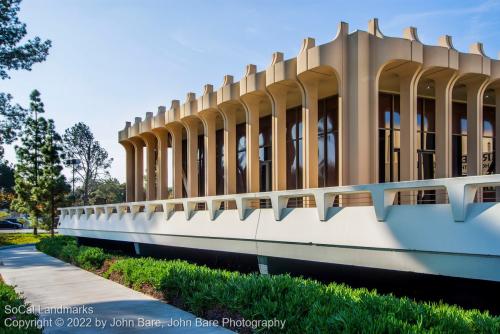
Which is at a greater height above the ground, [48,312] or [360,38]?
[360,38]

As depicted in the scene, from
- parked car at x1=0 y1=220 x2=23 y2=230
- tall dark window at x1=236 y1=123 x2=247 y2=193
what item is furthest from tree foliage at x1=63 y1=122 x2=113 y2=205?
tall dark window at x1=236 y1=123 x2=247 y2=193

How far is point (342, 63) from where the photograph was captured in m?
13.0

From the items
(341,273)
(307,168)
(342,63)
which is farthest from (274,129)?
(341,273)

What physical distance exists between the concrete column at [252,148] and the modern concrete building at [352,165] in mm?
54

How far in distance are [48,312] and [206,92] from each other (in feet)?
40.1

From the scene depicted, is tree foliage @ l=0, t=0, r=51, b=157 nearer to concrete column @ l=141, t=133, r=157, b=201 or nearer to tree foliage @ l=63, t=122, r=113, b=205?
concrete column @ l=141, t=133, r=157, b=201

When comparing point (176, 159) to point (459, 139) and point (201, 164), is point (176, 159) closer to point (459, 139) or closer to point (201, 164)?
point (201, 164)

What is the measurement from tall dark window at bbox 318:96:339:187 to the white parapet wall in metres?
5.36

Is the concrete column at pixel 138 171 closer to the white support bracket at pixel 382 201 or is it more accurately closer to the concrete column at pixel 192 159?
the concrete column at pixel 192 159

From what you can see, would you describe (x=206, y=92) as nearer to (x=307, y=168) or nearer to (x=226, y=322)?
(x=307, y=168)

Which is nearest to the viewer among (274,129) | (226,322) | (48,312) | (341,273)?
(226,322)

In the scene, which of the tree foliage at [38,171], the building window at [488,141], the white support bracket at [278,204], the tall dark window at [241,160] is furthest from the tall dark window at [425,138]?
the tree foliage at [38,171]

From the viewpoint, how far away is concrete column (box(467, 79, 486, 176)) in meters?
15.2

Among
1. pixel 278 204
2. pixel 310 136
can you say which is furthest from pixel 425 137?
pixel 278 204
